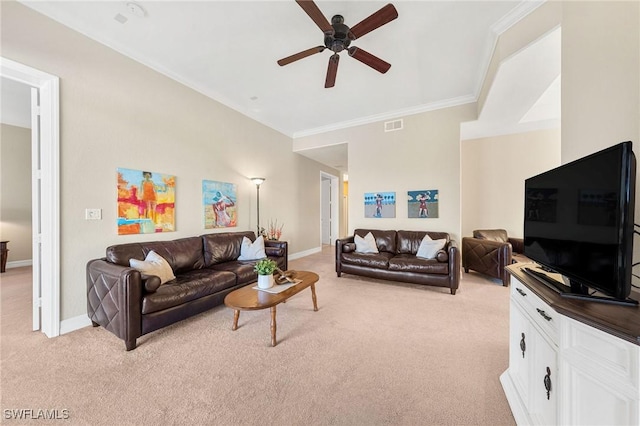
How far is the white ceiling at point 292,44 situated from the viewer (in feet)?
7.64

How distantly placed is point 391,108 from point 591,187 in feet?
13.2

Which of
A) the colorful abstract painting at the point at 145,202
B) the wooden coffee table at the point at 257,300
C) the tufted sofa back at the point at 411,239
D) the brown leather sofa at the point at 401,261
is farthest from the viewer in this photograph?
the tufted sofa back at the point at 411,239

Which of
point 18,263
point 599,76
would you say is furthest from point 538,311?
point 18,263

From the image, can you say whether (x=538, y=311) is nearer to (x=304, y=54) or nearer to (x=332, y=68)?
(x=332, y=68)

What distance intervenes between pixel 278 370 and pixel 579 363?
172cm

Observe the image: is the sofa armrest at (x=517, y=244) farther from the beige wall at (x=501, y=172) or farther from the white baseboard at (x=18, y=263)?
the white baseboard at (x=18, y=263)

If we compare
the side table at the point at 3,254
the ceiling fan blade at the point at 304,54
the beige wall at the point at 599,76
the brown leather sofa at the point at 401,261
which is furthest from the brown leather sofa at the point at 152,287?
the side table at the point at 3,254

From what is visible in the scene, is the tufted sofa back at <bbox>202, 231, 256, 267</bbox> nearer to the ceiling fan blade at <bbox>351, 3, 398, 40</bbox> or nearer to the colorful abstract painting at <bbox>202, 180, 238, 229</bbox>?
the colorful abstract painting at <bbox>202, 180, 238, 229</bbox>

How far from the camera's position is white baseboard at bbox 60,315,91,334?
7.89 ft

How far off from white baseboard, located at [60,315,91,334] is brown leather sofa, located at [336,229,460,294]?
11.0ft

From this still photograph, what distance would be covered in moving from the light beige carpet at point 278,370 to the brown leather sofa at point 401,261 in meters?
0.67

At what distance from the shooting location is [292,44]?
2830 mm

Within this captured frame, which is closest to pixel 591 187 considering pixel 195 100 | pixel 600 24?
pixel 600 24

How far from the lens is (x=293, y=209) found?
20.1 feet
